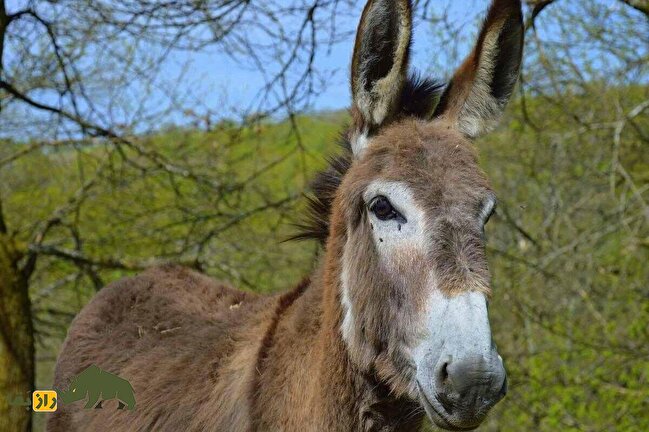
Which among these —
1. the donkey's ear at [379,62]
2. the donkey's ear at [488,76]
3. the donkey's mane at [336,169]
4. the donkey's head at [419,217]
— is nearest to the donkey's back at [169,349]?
the donkey's mane at [336,169]

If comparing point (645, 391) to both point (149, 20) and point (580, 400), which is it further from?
point (149, 20)

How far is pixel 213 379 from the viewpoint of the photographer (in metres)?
3.46

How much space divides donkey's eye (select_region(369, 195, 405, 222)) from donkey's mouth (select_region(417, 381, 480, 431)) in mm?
672

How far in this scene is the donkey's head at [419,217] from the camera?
2391mm

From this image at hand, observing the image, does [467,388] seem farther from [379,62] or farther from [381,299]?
[379,62]

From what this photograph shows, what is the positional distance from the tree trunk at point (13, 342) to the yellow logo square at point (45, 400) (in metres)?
0.43

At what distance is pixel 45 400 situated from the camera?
5.12 metres

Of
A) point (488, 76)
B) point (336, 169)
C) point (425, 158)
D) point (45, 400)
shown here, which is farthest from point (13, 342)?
point (488, 76)

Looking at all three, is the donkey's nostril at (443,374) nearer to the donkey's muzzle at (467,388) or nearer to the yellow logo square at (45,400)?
the donkey's muzzle at (467,388)

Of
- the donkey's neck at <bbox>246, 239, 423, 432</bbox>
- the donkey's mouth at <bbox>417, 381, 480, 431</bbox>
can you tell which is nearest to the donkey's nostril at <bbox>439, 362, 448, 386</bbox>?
the donkey's mouth at <bbox>417, 381, 480, 431</bbox>

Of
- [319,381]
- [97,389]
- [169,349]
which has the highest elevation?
[319,381]

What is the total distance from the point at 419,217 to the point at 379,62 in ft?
3.01

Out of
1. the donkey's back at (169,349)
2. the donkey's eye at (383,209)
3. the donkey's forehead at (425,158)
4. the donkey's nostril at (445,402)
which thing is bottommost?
the donkey's back at (169,349)

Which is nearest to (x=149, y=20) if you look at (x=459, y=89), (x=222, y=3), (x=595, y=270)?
(x=222, y=3)
